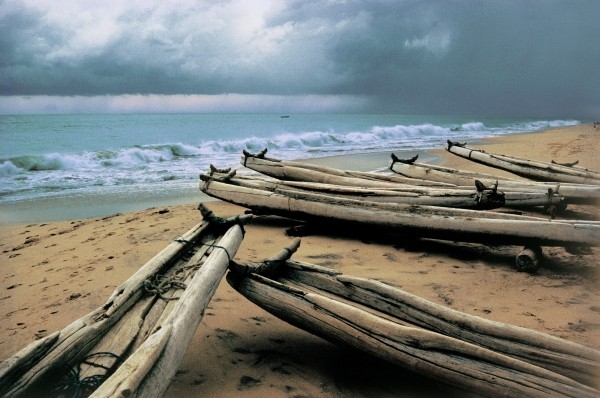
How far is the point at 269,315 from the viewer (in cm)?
348

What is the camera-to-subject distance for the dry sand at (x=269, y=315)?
2.62 m

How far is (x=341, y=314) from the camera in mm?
2496

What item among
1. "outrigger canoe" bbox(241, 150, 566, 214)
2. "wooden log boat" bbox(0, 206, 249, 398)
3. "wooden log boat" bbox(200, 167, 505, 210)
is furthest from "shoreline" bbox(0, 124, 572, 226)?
"wooden log boat" bbox(0, 206, 249, 398)

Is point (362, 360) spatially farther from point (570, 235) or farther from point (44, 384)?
point (570, 235)

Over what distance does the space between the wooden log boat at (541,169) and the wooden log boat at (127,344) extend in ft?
21.0

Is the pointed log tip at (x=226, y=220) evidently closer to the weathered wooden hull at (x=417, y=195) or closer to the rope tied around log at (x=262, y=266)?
the rope tied around log at (x=262, y=266)

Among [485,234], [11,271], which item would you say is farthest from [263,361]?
[11,271]

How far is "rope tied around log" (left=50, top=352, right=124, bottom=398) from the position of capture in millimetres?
2006

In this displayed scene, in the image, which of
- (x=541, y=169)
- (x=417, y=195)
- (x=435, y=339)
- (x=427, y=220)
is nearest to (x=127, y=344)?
→ (x=435, y=339)

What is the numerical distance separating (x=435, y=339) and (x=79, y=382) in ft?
5.70

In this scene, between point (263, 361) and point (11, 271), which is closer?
point (263, 361)

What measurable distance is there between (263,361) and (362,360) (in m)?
0.64

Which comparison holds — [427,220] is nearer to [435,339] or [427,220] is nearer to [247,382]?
[435,339]

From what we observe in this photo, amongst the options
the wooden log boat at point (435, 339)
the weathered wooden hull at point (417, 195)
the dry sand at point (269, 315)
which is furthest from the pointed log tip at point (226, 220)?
the weathered wooden hull at point (417, 195)
